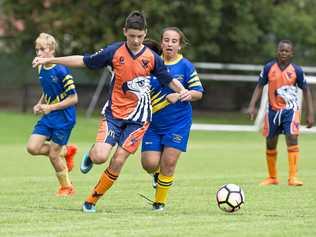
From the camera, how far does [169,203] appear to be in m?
11.0

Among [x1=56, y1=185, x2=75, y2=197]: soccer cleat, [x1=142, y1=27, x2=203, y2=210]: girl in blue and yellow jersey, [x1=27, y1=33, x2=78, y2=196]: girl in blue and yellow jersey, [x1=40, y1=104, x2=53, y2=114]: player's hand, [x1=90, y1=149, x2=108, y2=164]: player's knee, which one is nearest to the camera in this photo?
[x1=90, y1=149, x2=108, y2=164]: player's knee

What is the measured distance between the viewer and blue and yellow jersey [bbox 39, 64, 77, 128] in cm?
1184

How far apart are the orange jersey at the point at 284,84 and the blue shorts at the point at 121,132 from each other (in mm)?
4540

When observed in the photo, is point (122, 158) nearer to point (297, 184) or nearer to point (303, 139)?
point (297, 184)

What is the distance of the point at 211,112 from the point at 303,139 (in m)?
11.6

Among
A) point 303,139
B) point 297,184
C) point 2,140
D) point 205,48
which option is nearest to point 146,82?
point 297,184

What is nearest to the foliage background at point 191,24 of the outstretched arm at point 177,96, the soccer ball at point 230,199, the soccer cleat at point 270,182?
the soccer cleat at point 270,182

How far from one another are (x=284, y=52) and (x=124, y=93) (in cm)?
461

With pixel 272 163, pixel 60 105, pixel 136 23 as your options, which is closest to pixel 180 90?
pixel 136 23

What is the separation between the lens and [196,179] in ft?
47.7

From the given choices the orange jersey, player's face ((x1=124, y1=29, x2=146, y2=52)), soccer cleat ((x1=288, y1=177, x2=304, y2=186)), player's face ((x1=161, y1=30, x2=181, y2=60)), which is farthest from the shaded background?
player's face ((x1=124, y1=29, x2=146, y2=52))

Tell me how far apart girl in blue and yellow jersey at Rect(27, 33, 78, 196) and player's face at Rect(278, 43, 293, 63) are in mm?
3371

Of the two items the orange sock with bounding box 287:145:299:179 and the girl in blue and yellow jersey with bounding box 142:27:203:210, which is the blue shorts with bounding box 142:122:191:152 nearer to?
the girl in blue and yellow jersey with bounding box 142:27:203:210

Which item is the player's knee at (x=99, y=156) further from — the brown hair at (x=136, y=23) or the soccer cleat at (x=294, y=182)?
the soccer cleat at (x=294, y=182)
